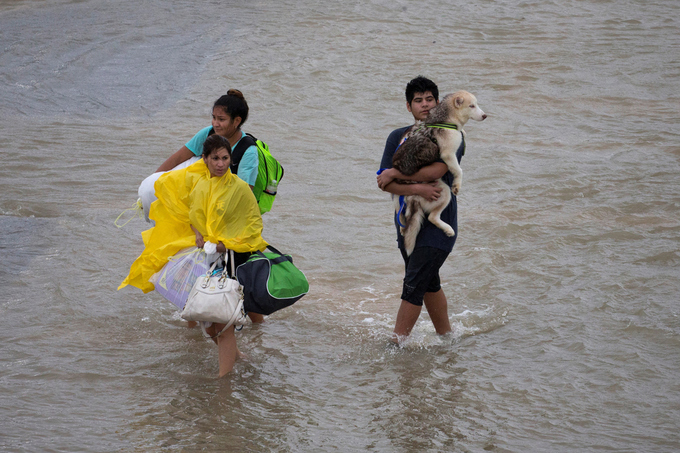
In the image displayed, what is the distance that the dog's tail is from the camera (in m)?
4.55

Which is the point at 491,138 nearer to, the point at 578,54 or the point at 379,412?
A: the point at 578,54

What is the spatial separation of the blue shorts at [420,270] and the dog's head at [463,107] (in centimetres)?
88

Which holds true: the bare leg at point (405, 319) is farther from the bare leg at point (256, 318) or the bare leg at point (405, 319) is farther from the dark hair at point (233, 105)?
the dark hair at point (233, 105)

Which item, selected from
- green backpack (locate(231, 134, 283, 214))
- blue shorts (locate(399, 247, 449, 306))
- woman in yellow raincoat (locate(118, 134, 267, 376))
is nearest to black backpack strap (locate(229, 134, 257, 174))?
green backpack (locate(231, 134, 283, 214))

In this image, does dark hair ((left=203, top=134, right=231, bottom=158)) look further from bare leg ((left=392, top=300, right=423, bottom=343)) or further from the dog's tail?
bare leg ((left=392, top=300, right=423, bottom=343))

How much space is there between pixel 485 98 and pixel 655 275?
278 inches

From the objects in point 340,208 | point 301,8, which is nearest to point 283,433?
point 340,208

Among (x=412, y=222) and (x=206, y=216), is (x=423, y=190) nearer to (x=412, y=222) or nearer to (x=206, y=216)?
(x=412, y=222)

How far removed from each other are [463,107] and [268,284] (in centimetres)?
165

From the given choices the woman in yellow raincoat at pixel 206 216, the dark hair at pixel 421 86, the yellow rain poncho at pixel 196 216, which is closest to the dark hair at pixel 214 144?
the woman in yellow raincoat at pixel 206 216

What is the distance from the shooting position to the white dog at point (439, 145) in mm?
4387

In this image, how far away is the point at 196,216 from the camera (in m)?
4.37

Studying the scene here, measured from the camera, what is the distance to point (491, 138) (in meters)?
10.9

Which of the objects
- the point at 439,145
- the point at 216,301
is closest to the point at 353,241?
the point at 439,145
